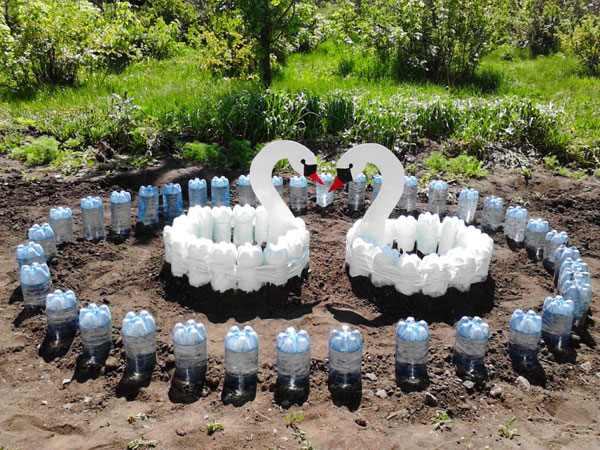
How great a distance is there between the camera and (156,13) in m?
14.8

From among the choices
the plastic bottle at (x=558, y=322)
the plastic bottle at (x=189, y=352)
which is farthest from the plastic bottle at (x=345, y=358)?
the plastic bottle at (x=558, y=322)

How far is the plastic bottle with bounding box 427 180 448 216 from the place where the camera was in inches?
253

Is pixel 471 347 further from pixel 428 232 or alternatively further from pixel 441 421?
pixel 428 232

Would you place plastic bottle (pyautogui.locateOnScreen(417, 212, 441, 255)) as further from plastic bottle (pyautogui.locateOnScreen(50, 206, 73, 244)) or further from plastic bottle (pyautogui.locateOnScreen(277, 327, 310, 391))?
plastic bottle (pyautogui.locateOnScreen(50, 206, 73, 244))

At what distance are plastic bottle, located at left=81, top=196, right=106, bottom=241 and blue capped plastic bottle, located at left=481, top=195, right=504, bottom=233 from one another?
3.60 meters

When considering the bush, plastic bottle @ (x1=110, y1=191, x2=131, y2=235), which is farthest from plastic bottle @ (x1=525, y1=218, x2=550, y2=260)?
the bush

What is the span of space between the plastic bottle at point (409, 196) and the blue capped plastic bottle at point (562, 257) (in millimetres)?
1646

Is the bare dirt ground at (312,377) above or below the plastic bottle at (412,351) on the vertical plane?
below

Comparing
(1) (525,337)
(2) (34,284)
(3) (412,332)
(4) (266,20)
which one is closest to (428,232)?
(1) (525,337)

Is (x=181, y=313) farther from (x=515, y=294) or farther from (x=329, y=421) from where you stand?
(x=515, y=294)

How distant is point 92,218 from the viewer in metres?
5.76

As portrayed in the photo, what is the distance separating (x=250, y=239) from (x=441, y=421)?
105 inches

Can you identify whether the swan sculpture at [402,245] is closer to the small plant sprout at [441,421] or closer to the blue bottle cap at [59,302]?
the small plant sprout at [441,421]

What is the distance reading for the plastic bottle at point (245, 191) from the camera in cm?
655
